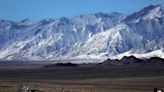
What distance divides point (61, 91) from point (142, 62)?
129837mm

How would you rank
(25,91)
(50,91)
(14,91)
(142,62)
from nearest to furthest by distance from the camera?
1. (25,91)
2. (14,91)
3. (50,91)
4. (142,62)

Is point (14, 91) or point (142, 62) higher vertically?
point (142, 62)

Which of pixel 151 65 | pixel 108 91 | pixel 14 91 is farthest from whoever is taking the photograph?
pixel 151 65

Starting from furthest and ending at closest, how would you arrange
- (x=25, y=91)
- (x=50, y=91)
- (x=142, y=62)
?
(x=142, y=62)
(x=50, y=91)
(x=25, y=91)

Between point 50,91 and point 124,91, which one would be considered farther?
point 124,91

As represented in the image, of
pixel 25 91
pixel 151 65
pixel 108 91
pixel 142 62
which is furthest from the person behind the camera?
pixel 142 62

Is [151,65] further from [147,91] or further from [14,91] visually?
[14,91]

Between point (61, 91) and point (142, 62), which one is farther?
point (142, 62)

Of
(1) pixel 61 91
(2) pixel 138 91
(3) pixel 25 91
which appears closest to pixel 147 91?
(2) pixel 138 91

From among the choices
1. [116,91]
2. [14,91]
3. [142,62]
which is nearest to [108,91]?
[116,91]

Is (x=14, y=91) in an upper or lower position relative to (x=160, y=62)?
lower

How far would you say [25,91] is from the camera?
56688 millimetres

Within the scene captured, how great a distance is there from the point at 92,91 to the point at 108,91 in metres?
3.10

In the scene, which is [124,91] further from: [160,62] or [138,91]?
[160,62]
